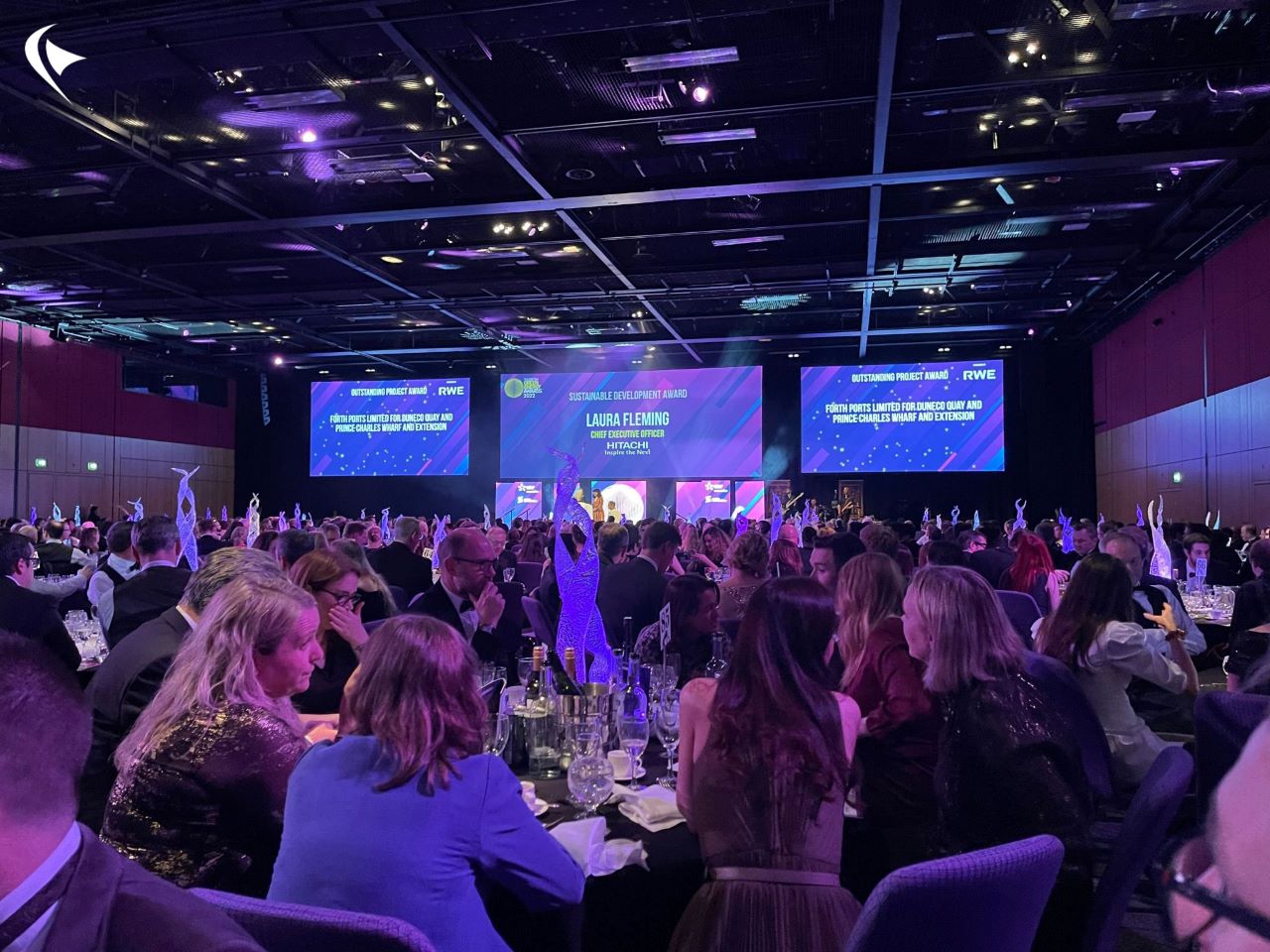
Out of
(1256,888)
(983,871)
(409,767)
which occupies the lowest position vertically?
(983,871)

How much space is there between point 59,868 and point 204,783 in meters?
1.13

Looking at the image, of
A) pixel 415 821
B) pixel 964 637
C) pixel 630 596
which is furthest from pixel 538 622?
pixel 415 821

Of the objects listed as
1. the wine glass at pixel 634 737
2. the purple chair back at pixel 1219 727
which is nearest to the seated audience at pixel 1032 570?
the purple chair back at pixel 1219 727

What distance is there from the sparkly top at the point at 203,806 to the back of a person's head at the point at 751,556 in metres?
3.83

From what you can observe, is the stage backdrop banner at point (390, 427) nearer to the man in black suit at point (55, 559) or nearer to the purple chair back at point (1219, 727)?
the man in black suit at point (55, 559)

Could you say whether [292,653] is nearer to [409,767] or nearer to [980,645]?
[409,767]

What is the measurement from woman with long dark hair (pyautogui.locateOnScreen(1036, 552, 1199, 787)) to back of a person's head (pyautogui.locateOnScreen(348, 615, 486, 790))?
2866 millimetres

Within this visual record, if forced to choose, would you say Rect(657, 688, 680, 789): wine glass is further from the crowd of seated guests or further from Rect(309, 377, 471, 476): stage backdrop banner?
Rect(309, 377, 471, 476): stage backdrop banner

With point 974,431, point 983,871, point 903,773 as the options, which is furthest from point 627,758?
point 974,431

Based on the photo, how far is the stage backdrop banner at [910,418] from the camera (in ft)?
57.3

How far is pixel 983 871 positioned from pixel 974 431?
1701 centimetres

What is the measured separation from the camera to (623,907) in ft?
7.41

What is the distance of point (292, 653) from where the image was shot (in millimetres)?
2416

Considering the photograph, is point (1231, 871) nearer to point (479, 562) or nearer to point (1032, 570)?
point (479, 562)
